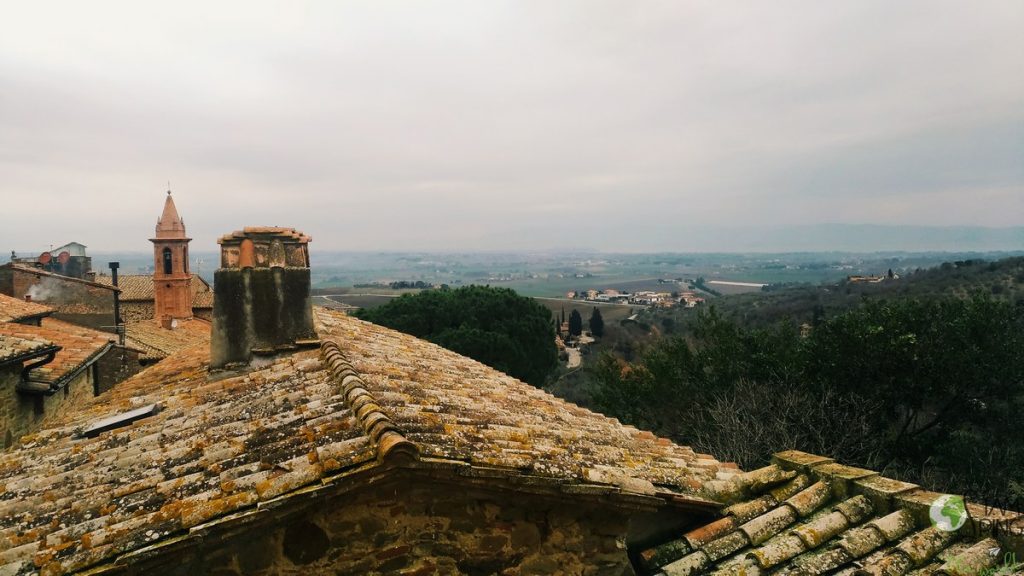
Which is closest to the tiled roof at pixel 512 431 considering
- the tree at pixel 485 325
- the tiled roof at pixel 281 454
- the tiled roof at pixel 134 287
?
the tiled roof at pixel 281 454

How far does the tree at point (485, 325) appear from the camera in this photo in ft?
76.4

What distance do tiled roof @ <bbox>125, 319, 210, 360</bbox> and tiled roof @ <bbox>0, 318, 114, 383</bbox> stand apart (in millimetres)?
3424

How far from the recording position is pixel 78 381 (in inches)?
476

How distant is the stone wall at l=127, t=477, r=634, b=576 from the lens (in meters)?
3.73

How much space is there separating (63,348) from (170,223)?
28.5 meters

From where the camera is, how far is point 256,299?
698 centimetres

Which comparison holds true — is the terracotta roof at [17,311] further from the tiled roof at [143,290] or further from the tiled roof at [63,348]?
the tiled roof at [143,290]

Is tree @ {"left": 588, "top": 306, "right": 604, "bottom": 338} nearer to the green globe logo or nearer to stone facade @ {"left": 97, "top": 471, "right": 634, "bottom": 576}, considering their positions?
the green globe logo

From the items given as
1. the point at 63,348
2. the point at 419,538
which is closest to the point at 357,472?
the point at 419,538

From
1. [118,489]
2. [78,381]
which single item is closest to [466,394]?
[118,489]

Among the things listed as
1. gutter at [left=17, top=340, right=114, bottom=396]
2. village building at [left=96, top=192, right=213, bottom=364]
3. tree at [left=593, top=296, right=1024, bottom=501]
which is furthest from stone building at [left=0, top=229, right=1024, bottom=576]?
village building at [left=96, top=192, right=213, bottom=364]

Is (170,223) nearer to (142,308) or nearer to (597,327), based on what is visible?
(142,308)

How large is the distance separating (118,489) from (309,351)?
291 centimetres

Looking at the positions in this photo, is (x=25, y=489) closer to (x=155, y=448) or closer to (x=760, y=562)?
(x=155, y=448)
